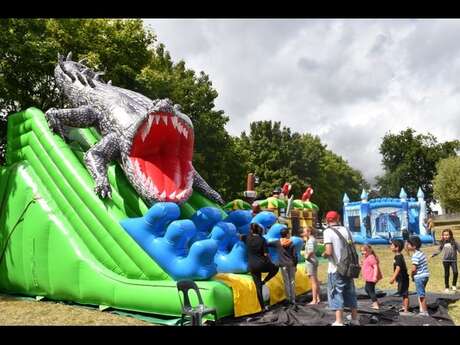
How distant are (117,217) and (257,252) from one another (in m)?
1.94

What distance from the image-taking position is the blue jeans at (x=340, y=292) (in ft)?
18.1

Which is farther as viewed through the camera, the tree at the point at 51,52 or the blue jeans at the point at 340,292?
the tree at the point at 51,52

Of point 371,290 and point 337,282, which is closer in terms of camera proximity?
point 337,282

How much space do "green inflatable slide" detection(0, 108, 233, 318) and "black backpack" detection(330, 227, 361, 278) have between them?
149 centimetres

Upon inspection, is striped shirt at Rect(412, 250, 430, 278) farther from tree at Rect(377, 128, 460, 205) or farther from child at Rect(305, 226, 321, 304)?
tree at Rect(377, 128, 460, 205)

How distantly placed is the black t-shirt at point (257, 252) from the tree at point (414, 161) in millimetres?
47169

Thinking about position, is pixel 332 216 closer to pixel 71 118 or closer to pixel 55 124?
pixel 71 118

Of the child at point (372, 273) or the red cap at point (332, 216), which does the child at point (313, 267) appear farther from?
the red cap at point (332, 216)

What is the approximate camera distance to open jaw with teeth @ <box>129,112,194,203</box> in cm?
690

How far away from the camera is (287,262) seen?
7.16 metres

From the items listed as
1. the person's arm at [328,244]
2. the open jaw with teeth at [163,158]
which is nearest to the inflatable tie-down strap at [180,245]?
the open jaw with teeth at [163,158]

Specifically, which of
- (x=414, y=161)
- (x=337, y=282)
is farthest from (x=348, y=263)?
(x=414, y=161)

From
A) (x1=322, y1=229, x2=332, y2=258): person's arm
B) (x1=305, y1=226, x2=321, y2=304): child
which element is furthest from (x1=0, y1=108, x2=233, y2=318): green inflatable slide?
(x1=305, y1=226, x2=321, y2=304): child
